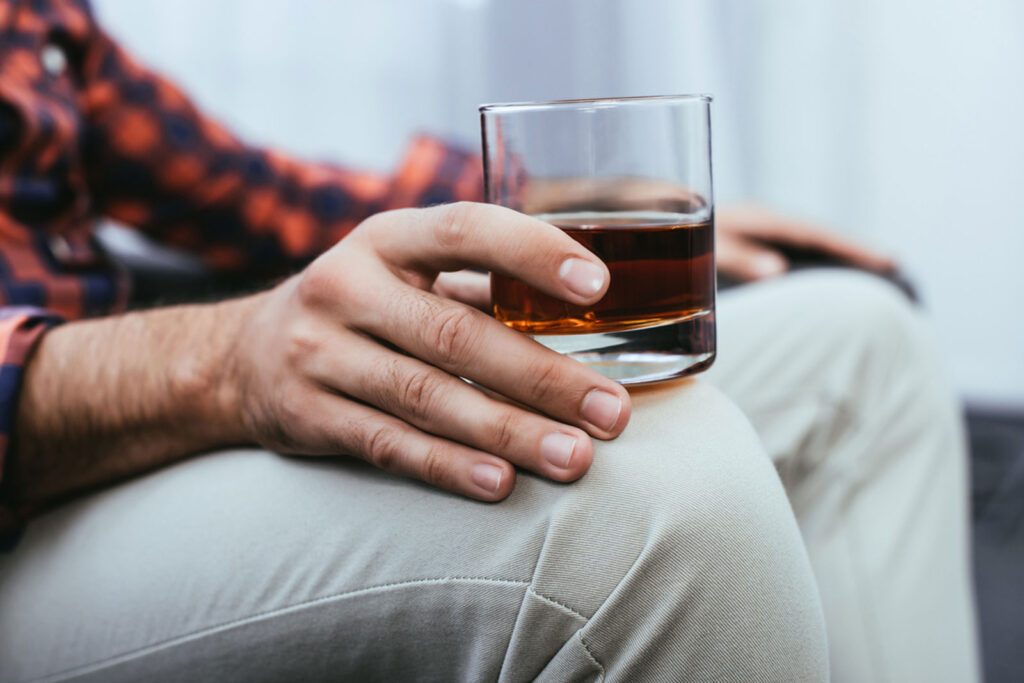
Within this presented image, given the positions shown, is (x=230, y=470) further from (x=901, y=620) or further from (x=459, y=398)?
(x=901, y=620)

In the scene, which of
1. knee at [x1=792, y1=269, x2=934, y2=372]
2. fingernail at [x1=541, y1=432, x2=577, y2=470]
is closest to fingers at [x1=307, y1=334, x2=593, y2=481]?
fingernail at [x1=541, y1=432, x2=577, y2=470]

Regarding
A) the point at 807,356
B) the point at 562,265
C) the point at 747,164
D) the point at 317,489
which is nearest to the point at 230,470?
the point at 317,489

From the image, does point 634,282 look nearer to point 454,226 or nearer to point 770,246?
point 454,226

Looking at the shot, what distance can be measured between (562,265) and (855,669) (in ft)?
1.75

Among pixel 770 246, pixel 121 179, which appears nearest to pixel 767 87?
pixel 770 246

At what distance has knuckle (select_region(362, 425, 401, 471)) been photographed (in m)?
0.45

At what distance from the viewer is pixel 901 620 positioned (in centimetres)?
74

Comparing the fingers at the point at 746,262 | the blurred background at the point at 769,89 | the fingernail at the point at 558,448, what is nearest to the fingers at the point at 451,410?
the fingernail at the point at 558,448

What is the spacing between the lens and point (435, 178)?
3.84 feet

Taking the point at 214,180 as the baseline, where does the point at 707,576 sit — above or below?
below

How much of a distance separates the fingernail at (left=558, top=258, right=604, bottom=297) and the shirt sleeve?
2.58ft

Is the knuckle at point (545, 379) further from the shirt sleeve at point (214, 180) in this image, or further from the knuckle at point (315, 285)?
the shirt sleeve at point (214, 180)

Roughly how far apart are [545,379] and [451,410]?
0.06 meters

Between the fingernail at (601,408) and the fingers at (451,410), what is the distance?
0.04ft
